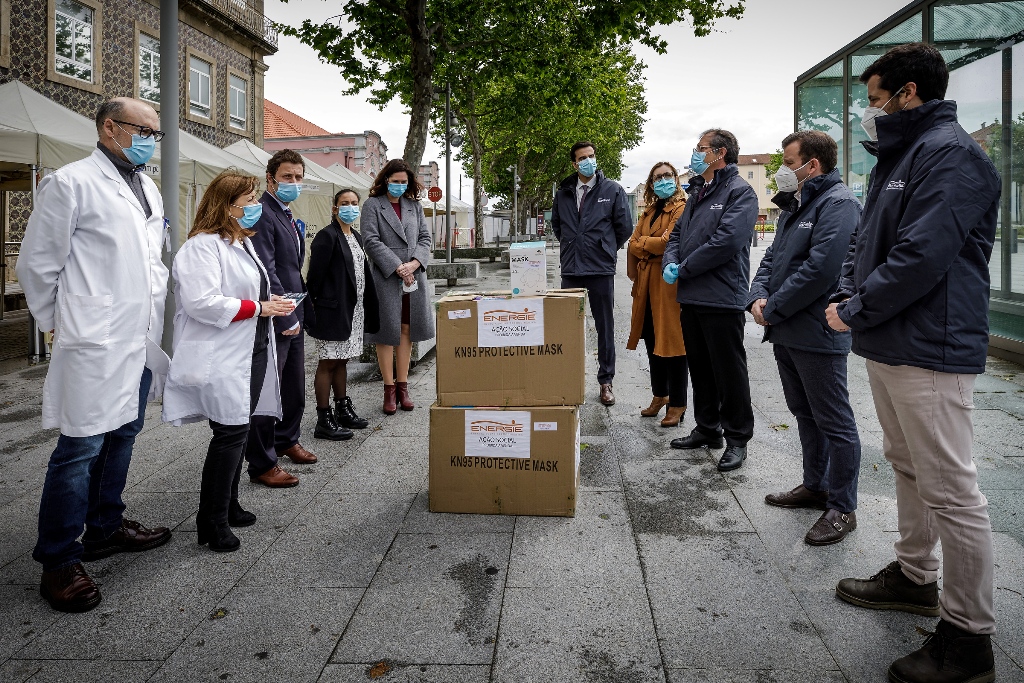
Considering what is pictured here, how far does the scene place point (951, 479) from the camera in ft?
8.67

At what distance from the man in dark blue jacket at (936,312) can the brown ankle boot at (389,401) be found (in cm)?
439

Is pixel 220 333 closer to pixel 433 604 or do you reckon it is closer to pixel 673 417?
pixel 433 604

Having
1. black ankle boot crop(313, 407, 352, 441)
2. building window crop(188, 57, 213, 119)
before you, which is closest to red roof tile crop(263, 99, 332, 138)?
building window crop(188, 57, 213, 119)

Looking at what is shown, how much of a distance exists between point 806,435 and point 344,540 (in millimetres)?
2538

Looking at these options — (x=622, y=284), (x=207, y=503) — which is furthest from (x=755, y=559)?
(x=622, y=284)

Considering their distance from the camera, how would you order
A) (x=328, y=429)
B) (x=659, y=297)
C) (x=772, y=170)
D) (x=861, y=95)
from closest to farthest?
(x=328, y=429)
(x=659, y=297)
(x=861, y=95)
(x=772, y=170)

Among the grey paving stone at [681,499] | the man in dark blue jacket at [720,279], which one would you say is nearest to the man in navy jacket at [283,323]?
the grey paving stone at [681,499]

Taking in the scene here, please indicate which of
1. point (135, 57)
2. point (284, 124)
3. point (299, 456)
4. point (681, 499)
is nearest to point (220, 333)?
point (299, 456)

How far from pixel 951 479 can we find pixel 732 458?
2333 millimetres

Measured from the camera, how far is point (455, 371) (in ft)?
13.4

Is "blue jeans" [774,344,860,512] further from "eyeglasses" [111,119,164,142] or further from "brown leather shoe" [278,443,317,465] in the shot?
"eyeglasses" [111,119,164,142]

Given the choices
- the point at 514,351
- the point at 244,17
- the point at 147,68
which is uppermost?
the point at 244,17

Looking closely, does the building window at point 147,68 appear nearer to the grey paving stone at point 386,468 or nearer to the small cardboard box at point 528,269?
the grey paving stone at point 386,468

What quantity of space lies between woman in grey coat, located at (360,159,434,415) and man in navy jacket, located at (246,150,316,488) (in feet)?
3.86
